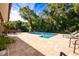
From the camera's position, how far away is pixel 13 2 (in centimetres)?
267

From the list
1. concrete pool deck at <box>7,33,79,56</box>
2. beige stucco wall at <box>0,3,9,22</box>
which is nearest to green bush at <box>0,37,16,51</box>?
concrete pool deck at <box>7,33,79,56</box>

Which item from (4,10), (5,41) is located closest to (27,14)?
(4,10)

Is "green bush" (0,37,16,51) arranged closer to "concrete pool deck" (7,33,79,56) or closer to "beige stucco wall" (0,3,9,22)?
"concrete pool deck" (7,33,79,56)

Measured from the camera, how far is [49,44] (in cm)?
270

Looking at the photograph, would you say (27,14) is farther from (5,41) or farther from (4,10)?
(5,41)

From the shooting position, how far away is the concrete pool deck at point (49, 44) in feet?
8.73

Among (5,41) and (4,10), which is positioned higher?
(4,10)

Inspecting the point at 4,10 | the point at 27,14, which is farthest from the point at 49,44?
the point at 4,10

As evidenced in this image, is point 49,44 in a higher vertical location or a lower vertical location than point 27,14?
lower

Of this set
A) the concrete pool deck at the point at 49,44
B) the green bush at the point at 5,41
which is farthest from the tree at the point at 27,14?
the green bush at the point at 5,41

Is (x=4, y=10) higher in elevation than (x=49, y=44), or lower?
higher

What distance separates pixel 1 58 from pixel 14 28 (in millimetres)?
453

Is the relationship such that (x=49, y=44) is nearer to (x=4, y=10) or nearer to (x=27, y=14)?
(x=27, y=14)

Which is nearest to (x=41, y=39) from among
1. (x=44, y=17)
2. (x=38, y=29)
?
(x=38, y=29)
